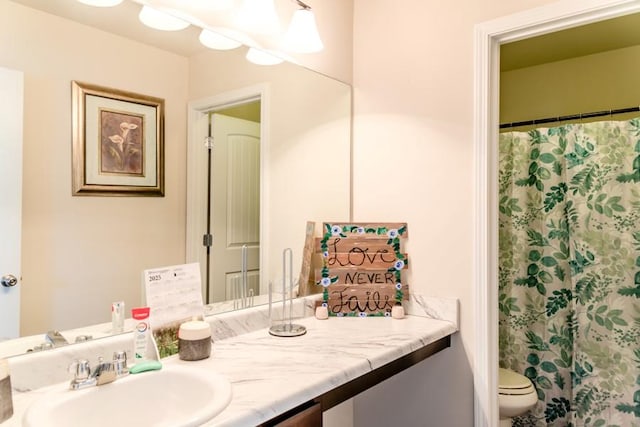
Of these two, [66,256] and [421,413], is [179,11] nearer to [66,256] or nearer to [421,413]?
[66,256]

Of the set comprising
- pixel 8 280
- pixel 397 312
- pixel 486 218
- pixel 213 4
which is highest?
pixel 213 4

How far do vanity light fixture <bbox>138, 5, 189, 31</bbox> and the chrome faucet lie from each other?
959mm

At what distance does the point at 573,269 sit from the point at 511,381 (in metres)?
0.66

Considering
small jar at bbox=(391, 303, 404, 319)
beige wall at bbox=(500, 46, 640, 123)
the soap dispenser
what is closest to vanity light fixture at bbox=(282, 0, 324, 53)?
small jar at bbox=(391, 303, 404, 319)

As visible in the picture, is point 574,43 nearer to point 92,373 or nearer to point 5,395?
point 92,373

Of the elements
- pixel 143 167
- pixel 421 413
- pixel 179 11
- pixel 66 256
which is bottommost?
pixel 421 413

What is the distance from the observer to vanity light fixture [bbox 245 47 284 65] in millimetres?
1586

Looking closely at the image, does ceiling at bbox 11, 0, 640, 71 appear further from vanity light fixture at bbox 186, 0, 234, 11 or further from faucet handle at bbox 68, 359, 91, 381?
faucet handle at bbox 68, 359, 91, 381

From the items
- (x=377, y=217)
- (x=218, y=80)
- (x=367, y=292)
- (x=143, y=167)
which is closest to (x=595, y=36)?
(x=377, y=217)

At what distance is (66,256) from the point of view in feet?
3.77

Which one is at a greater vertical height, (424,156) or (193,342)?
(424,156)

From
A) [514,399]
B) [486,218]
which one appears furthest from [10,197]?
[514,399]

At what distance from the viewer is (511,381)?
2.14 metres

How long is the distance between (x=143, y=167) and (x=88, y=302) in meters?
0.42
